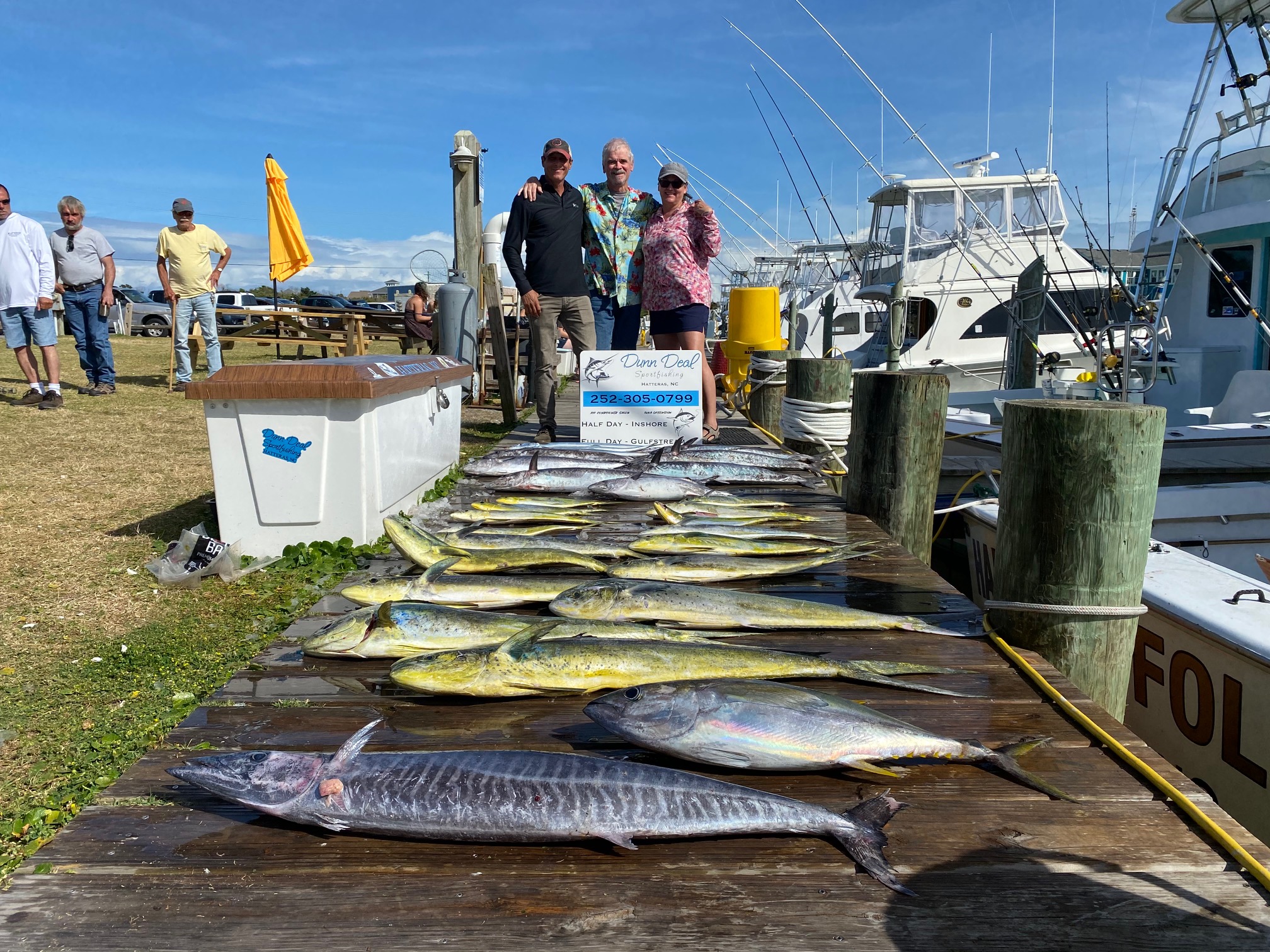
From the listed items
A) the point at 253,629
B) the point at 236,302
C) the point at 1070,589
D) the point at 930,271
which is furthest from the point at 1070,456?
the point at 236,302

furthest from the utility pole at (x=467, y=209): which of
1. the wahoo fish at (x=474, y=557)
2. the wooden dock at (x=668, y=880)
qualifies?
the wooden dock at (x=668, y=880)

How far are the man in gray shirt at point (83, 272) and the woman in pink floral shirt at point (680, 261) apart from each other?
7775 mm

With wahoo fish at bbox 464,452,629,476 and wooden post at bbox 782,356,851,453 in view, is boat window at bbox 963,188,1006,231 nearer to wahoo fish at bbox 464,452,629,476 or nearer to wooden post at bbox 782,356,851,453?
wooden post at bbox 782,356,851,453

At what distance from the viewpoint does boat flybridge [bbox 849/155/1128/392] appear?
655 inches

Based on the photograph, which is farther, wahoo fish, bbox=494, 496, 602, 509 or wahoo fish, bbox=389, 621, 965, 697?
wahoo fish, bbox=494, 496, 602, 509

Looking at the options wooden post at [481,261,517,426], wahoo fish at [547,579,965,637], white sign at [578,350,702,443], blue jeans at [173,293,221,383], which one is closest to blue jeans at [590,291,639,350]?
white sign at [578,350,702,443]

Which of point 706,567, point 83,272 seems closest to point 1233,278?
point 706,567

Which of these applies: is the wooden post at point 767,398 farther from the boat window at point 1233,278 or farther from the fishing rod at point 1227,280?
the boat window at point 1233,278

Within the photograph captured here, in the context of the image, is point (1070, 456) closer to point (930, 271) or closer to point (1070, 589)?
point (1070, 589)

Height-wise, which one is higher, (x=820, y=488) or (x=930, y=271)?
(x=930, y=271)

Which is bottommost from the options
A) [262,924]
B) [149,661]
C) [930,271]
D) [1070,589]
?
[149,661]

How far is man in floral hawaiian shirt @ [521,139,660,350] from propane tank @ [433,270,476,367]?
349 cm

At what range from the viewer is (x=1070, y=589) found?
2.82 meters

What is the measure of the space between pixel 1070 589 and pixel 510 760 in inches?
77.6
